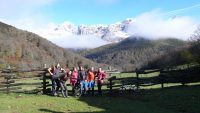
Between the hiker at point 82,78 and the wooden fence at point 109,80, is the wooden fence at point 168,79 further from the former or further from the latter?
the hiker at point 82,78

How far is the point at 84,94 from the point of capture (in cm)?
3294

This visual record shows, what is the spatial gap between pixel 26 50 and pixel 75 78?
412 feet

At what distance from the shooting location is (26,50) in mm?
155875

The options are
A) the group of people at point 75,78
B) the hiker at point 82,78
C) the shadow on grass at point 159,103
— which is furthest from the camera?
the hiker at point 82,78

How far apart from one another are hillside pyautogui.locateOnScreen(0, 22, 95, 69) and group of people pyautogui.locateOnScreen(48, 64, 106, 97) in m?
89.3

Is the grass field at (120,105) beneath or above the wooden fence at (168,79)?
beneath

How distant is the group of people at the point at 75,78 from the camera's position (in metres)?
31.7

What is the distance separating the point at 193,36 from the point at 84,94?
6709 centimetres

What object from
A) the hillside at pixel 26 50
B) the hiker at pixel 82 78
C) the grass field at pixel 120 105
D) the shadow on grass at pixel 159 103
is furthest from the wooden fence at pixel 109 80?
the hillside at pixel 26 50

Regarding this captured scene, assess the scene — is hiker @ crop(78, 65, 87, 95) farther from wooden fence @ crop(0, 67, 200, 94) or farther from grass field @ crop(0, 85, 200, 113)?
grass field @ crop(0, 85, 200, 113)

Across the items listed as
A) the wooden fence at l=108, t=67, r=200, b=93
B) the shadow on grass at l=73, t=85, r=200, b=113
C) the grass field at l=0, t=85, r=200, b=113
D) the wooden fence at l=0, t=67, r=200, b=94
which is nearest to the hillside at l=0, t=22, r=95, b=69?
the wooden fence at l=0, t=67, r=200, b=94

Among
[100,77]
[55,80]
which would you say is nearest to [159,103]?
[100,77]

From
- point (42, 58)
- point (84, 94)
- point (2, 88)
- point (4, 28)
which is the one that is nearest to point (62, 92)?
point (84, 94)

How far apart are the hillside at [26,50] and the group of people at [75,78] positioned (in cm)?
8933
